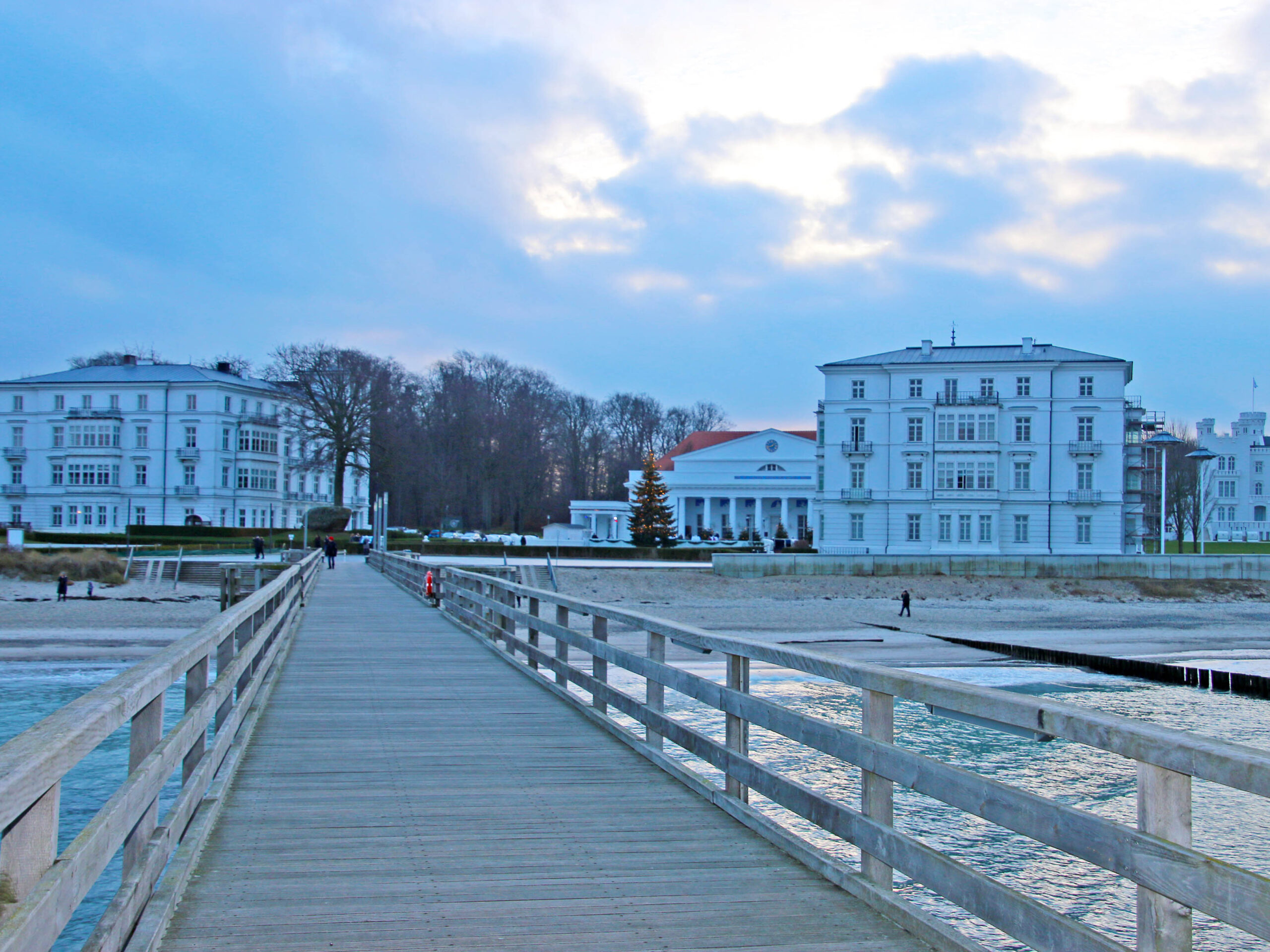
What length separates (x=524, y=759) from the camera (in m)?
7.63

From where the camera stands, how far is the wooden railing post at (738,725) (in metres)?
6.00

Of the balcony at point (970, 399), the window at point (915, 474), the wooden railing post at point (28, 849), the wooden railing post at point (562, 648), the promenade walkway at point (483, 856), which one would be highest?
the balcony at point (970, 399)

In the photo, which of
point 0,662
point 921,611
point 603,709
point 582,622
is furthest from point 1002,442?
point 603,709

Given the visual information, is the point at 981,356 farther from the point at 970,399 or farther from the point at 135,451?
the point at 135,451

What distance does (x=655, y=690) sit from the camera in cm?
763

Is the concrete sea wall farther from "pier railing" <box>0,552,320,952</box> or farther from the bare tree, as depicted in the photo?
"pier railing" <box>0,552,320,952</box>

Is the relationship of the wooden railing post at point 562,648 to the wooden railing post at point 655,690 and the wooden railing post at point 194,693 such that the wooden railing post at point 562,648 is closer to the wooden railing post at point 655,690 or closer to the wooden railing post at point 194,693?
the wooden railing post at point 655,690

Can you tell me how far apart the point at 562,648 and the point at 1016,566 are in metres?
49.1

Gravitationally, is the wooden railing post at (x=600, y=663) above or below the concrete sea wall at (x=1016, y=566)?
above

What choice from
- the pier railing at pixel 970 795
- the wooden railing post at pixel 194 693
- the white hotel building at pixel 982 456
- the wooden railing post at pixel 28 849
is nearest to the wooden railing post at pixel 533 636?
the pier railing at pixel 970 795

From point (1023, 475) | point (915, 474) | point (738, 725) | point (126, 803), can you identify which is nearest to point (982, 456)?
point (1023, 475)

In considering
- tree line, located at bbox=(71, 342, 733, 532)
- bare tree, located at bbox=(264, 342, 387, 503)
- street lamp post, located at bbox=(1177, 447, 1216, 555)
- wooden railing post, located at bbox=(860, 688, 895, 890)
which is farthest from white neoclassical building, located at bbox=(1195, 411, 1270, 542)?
wooden railing post, located at bbox=(860, 688, 895, 890)

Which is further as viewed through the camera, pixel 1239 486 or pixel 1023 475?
pixel 1239 486

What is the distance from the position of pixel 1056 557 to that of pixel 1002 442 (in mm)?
9058
